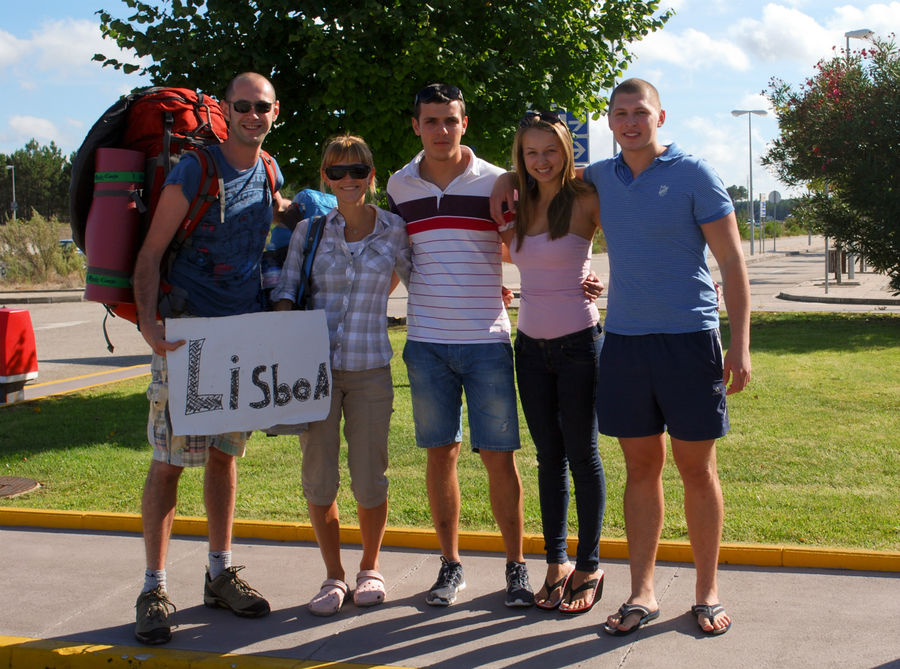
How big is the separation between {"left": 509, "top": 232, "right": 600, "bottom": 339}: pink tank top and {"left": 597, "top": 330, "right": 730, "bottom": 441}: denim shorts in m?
0.21

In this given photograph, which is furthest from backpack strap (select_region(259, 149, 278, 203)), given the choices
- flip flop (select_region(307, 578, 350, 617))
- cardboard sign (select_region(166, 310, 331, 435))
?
flip flop (select_region(307, 578, 350, 617))

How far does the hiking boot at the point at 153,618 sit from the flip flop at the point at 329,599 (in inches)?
24.9

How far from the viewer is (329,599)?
4172mm

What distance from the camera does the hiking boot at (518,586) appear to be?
4148mm

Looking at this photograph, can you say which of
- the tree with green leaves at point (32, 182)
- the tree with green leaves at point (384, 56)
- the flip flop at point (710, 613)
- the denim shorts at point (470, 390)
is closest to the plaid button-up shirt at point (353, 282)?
the denim shorts at point (470, 390)

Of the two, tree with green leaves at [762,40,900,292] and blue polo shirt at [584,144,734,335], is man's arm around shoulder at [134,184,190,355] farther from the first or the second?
tree with green leaves at [762,40,900,292]

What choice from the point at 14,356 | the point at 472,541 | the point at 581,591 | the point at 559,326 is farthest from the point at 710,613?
the point at 14,356

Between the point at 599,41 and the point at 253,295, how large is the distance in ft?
25.8

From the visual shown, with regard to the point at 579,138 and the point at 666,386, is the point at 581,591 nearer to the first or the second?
the point at 666,386

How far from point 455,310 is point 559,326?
46 centimetres

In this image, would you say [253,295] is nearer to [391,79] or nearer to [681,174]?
[681,174]

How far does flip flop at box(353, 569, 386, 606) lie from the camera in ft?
13.9

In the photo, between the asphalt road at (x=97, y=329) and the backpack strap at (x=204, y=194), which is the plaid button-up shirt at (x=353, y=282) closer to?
the backpack strap at (x=204, y=194)

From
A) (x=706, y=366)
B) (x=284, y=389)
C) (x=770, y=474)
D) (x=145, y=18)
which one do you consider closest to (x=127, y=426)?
(x=145, y=18)
